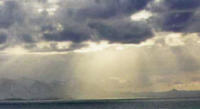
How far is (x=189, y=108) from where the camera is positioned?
182 meters

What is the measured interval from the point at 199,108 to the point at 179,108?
11.7 metres

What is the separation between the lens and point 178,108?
186125mm

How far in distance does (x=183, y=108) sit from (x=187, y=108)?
6.38 ft

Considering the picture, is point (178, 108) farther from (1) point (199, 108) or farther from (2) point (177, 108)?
(1) point (199, 108)

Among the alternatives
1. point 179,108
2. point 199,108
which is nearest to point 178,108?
point 179,108

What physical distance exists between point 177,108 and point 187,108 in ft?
16.7

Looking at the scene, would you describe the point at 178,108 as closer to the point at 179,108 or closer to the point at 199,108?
the point at 179,108

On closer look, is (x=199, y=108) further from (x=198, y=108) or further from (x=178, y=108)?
(x=178, y=108)

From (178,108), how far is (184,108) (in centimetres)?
370

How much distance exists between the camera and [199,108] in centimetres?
17675

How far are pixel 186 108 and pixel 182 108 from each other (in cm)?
208

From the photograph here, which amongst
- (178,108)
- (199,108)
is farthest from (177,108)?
(199,108)

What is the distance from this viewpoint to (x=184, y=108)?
183 m

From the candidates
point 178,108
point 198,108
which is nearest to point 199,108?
point 198,108
